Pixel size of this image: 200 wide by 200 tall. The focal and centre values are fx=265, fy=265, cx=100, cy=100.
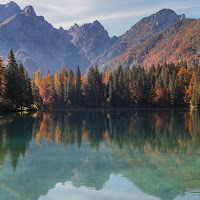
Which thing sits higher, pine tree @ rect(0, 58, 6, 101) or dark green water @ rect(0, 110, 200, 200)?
pine tree @ rect(0, 58, 6, 101)

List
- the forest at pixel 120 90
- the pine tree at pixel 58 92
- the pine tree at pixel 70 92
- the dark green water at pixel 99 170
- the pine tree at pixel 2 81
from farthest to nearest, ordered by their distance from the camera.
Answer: the pine tree at pixel 58 92, the pine tree at pixel 70 92, the forest at pixel 120 90, the pine tree at pixel 2 81, the dark green water at pixel 99 170

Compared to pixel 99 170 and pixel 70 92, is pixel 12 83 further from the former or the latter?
pixel 70 92

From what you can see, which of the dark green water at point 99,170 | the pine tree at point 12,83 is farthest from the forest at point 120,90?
the dark green water at point 99,170

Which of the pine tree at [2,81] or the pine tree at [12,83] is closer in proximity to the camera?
the pine tree at [2,81]

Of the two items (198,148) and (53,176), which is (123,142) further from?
(53,176)

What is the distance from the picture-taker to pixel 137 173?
14.9 m

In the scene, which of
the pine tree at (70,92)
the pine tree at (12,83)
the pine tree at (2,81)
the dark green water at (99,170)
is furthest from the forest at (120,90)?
the dark green water at (99,170)

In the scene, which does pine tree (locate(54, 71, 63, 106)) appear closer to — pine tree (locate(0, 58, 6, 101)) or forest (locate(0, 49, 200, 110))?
forest (locate(0, 49, 200, 110))

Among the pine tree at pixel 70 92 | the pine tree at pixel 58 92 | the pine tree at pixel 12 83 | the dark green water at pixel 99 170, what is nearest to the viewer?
the dark green water at pixel 99 170

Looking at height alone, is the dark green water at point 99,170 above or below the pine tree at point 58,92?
below

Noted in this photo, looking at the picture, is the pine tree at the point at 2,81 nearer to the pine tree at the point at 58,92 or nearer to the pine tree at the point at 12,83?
the pine tree at the point at 12,83

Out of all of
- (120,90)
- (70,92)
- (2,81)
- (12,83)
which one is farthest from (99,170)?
(120,90)

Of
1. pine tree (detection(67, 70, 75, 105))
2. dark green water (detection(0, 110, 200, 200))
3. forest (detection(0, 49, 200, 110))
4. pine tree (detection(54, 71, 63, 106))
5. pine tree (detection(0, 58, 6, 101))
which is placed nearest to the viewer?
dark green water (detection(0, 110, 200, 200))

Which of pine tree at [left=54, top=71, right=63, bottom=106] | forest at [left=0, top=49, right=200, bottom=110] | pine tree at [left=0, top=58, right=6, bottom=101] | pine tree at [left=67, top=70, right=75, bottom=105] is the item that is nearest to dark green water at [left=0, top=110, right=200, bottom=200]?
pine tree at [left=0, top=58, right=6, bottom=101]
